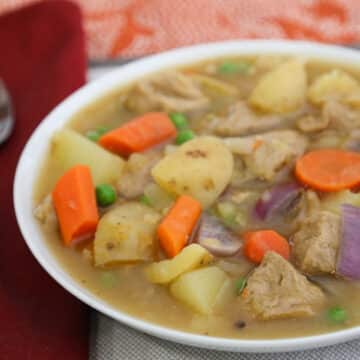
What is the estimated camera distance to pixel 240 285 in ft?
7.64

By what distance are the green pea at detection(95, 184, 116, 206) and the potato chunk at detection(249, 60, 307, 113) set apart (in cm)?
78

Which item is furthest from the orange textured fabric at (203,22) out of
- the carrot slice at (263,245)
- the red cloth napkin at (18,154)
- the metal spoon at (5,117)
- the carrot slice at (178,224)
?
the carrot slice at (263,245)

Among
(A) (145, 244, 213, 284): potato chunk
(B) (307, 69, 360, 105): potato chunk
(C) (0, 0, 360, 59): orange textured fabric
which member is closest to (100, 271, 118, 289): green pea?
(A) (145, 244, 213, 284): potato chunk

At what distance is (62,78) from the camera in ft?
11.6

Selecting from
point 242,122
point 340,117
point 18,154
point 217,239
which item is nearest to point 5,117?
point 18,154

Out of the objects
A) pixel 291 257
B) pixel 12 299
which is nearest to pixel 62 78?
pixel 12 299

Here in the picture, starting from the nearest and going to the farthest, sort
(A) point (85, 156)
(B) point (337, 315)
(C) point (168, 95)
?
(B) point (337, 315)
(A) point (85, 156)
(C) point (168, 95)

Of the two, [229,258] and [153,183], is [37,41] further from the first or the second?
[229,258]

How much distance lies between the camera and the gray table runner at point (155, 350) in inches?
92.9

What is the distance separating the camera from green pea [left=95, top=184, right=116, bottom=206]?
8.69 feet

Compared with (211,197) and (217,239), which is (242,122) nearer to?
(211,197)

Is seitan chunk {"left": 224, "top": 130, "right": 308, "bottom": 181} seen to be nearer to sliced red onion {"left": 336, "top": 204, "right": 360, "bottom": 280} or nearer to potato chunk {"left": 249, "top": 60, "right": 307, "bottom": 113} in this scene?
potato chunk {"left": 249, "top": 60, "right": 307, "bottom": 113}

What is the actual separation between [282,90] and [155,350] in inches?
49.6

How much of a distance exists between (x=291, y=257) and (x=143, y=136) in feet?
2.79
